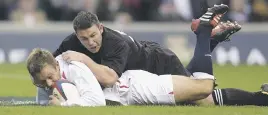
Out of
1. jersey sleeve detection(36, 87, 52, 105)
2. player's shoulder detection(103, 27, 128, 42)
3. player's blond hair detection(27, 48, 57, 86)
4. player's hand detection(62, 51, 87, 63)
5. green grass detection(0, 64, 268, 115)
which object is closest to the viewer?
green grass detection(0, 64, 268, 115)

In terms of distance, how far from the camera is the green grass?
10164 millimetres

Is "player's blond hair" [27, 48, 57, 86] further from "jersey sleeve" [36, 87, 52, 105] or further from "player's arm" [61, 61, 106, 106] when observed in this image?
"jersey sleeve" [36, 87, 52, 105]

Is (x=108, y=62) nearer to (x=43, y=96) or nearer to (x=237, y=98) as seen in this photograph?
(x=43, y=96)

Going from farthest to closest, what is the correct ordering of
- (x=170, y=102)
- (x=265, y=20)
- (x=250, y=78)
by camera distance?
(x=265, y=20) < (x=250, y=78) < (x=170, y=102)

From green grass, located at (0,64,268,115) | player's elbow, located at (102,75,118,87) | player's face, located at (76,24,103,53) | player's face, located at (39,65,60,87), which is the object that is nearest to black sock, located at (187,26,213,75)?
green grass, located at (0,64,268,115)

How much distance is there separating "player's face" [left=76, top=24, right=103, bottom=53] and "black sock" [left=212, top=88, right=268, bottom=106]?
64.1 inches

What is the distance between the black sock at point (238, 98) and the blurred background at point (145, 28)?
A: 17.0 ft

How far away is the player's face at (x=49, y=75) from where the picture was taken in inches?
408

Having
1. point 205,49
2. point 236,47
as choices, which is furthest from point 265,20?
point 205,49

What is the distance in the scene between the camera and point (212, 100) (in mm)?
11328

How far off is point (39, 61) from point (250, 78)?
25.5 ft

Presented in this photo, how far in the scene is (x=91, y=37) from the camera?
10.8 m

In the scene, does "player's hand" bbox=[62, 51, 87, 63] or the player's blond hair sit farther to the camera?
"player's hand" bbox=[62, 51, 87, 63]

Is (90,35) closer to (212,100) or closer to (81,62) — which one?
(81,62)
